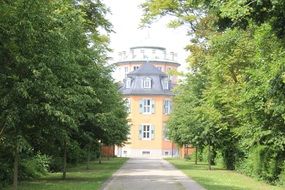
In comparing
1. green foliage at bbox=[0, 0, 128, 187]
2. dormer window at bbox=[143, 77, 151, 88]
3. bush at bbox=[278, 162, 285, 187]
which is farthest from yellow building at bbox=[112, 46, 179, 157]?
green foliage at bbox=[0, 0, 128, 187]

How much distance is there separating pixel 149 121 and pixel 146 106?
2650mm

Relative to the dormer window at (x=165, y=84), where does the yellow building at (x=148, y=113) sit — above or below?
below

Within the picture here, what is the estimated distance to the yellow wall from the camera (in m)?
93.1

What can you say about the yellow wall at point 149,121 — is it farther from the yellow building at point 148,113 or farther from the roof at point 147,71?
the roof at point 147,71

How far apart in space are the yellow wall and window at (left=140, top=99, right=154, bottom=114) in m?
0.53

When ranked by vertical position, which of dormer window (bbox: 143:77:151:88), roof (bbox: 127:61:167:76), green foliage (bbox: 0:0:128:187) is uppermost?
roof (bbox: 127:61:167:76)

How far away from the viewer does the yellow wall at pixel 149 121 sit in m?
93.1

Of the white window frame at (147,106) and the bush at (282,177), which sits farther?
the white window frame at (147,106)

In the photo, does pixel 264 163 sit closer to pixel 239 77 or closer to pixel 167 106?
pixel 239 77

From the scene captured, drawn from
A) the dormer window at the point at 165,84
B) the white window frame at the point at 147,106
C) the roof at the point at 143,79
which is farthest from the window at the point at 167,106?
the dormer window at the point at 165,84

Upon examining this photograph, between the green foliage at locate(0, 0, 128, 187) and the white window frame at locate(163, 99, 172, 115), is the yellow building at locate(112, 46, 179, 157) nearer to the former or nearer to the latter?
the white window frame at locate(163, 99, 172, 115)

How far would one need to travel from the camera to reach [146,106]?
309ft

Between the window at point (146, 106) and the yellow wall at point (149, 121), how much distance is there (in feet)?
1.74

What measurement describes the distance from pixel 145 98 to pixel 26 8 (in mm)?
77960
